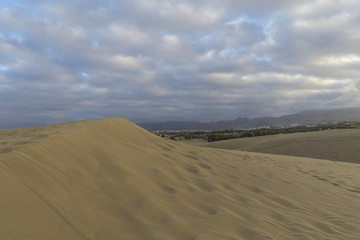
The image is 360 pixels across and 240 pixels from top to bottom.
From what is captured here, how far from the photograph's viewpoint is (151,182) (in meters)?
3.72

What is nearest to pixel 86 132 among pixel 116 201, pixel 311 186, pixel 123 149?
pixel 123 149

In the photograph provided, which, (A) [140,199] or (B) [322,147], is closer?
(A) [140,199]

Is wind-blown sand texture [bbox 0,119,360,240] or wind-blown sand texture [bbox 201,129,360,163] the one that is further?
wind-blown sand texture [bbox 201,129,360,163]

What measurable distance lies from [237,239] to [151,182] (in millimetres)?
1598

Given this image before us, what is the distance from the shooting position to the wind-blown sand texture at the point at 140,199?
2320 millimetres

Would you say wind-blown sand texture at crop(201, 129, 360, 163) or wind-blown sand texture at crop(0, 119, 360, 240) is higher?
wind-blown sand texture at crop(0, 119, 360, 240)

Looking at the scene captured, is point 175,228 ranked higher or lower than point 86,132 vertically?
lower

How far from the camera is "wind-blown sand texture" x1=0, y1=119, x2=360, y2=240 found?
7.61 ft

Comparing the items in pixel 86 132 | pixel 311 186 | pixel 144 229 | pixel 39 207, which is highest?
pixel 86 132

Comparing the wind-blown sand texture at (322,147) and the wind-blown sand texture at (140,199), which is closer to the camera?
the wind-blown sand texture at (140,199)

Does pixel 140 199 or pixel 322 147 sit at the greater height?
pixel 140 199

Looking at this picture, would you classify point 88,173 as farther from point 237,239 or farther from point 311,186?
point 311,186

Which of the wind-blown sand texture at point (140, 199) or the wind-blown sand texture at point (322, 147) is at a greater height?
the wind-blown sand texture at point (140, 199)

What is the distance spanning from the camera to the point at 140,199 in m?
3.12
